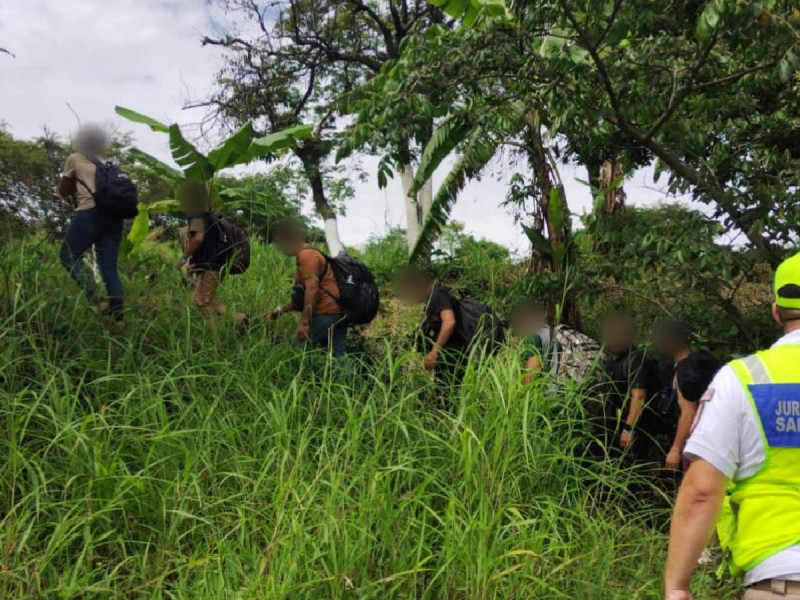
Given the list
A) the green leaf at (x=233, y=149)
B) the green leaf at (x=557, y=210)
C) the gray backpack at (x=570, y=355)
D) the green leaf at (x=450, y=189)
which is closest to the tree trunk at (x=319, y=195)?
the green leaf at (x=450, y=189)

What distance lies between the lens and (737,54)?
5.73 m

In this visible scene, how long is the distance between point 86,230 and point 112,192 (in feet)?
1.08

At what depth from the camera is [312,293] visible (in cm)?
495

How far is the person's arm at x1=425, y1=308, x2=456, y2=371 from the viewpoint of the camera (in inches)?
186

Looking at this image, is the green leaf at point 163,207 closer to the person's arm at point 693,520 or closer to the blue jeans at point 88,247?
the blue jeans at point 88,247

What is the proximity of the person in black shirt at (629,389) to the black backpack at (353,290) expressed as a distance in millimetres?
1733

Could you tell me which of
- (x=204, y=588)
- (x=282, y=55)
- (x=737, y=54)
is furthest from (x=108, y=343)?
(x=282, y=55)

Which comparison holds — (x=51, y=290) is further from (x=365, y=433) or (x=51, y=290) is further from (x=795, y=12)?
(x=795, y=12)

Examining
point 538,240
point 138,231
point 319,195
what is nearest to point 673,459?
point 538,240

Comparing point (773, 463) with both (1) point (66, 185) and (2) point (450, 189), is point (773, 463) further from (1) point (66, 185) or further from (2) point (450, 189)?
(2) point (450, 189)

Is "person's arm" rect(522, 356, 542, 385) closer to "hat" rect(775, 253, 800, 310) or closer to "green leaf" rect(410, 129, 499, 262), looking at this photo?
"hat" rect(775, 253, 800, 310)

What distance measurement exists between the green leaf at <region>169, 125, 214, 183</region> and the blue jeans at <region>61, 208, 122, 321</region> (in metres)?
1.78

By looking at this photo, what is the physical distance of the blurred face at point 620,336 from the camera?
4910mm

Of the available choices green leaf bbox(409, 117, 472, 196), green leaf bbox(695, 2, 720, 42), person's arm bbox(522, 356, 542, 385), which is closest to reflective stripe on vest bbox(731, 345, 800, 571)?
person's arm bbox(522, 356, 542, 385)
